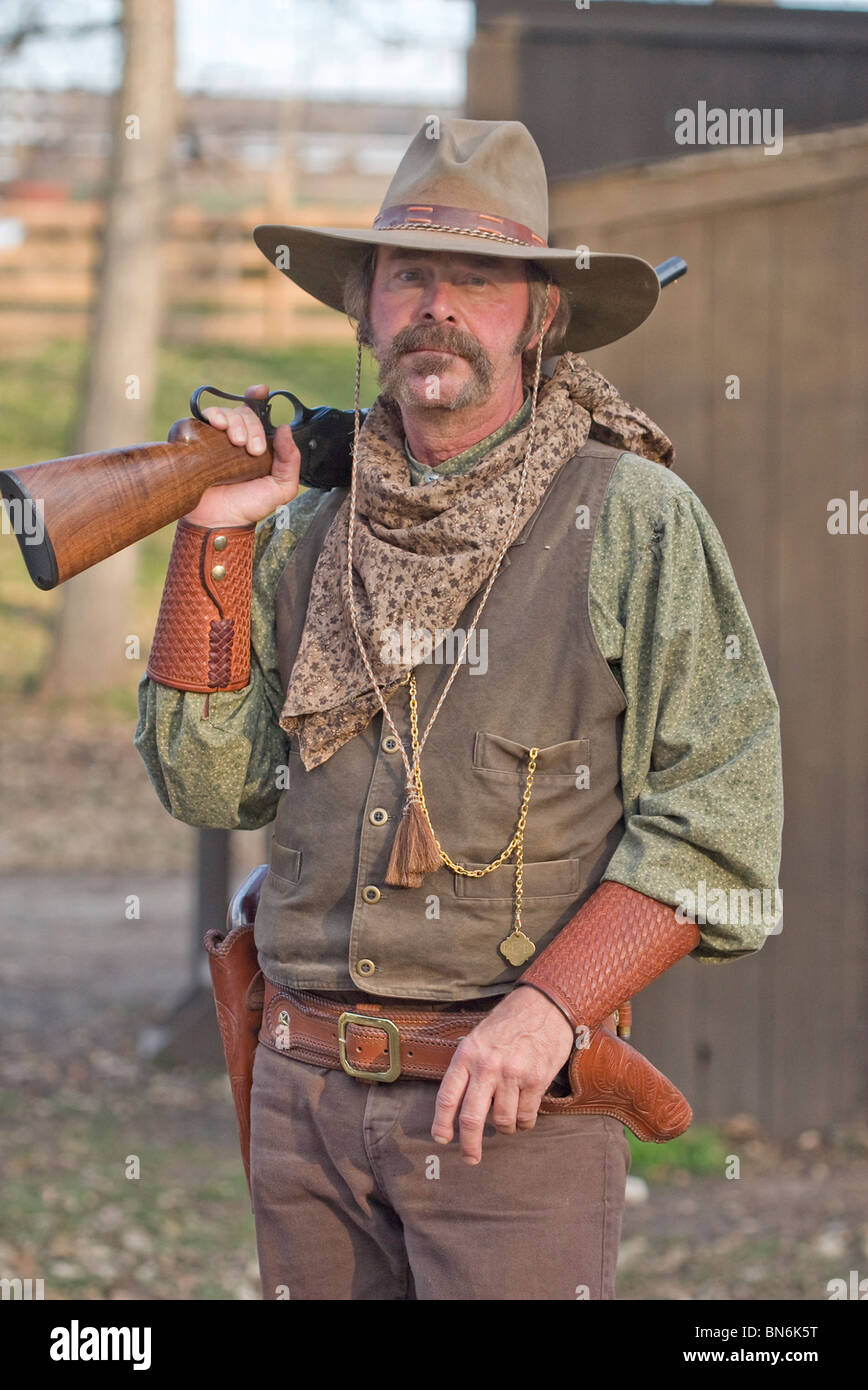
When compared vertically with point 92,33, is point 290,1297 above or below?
below

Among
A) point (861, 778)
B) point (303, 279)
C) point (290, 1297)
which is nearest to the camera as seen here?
point (290, 1297)

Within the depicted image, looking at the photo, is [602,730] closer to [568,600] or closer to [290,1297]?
[568,600]

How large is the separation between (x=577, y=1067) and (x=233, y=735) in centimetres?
83

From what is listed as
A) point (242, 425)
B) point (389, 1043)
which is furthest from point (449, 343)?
point (389, 1043)

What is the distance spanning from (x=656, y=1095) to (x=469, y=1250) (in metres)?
0.38

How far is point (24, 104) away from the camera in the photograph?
16.4 m

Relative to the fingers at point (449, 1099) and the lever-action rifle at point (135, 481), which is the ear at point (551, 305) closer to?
the lever-action rifle at point (135, 481)

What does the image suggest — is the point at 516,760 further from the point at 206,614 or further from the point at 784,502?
the point at 784,502

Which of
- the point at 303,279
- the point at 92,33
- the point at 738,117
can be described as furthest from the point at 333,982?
the point at 92,33

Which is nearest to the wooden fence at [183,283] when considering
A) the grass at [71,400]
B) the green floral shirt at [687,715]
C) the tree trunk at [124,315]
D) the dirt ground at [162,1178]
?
the grass at [71,400]

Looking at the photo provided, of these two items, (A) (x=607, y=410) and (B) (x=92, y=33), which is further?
(B) (x=92, y=33)

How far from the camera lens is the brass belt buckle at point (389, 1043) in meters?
2.38

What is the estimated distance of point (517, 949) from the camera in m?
2.37

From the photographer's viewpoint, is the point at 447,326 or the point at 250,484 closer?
the point at 447,326
